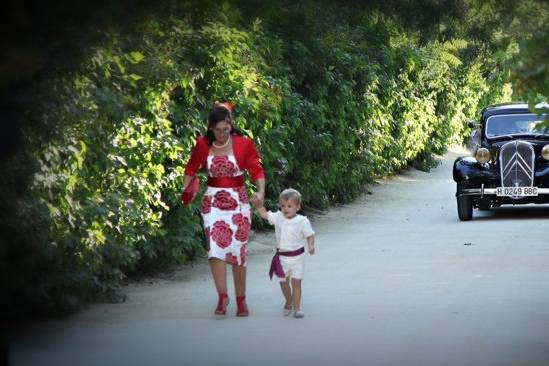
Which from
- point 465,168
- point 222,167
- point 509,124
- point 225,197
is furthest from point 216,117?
point 509,124

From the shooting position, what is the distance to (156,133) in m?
12.7

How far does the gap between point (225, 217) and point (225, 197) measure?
0.16 m

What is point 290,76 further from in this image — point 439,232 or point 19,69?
point 19,69

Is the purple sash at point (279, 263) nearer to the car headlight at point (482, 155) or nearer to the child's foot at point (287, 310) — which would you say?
the child's foot at point (287, 310)

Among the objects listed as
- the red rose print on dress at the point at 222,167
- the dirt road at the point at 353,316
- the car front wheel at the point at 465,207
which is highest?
the red rose print on dress at the point at 222,167

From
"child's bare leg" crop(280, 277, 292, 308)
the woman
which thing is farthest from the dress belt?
"child's bare leg" crop(280, 277, 292, 308)

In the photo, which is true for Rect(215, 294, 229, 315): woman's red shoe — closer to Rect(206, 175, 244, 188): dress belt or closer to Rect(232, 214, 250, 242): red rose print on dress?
Rect(232, 214, 250, 242): red rose print on dress

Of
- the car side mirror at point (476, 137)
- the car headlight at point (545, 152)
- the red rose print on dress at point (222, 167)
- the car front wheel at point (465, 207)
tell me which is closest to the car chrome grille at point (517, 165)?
the car headlight at point (545, 152)

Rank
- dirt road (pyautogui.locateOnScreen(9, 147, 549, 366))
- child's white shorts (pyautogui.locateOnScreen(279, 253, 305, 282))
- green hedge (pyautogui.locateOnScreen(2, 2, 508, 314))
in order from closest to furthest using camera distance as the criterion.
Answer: dirt road (pyautogui.locateOnScreen(9, 147, 549, 366)), green hedge (pyautogui.locateOnScreen(2, 2, 508, 314)), child's white shorts (pyautogui.locateOnScreen(279, 253, 305, 282))

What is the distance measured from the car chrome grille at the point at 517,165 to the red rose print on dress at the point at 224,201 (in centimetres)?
989

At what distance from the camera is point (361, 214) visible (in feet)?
72.7

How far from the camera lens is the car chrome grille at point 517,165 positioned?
1998cm

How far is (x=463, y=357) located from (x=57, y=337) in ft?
9.60

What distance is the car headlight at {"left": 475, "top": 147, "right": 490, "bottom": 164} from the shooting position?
20.4 metres
